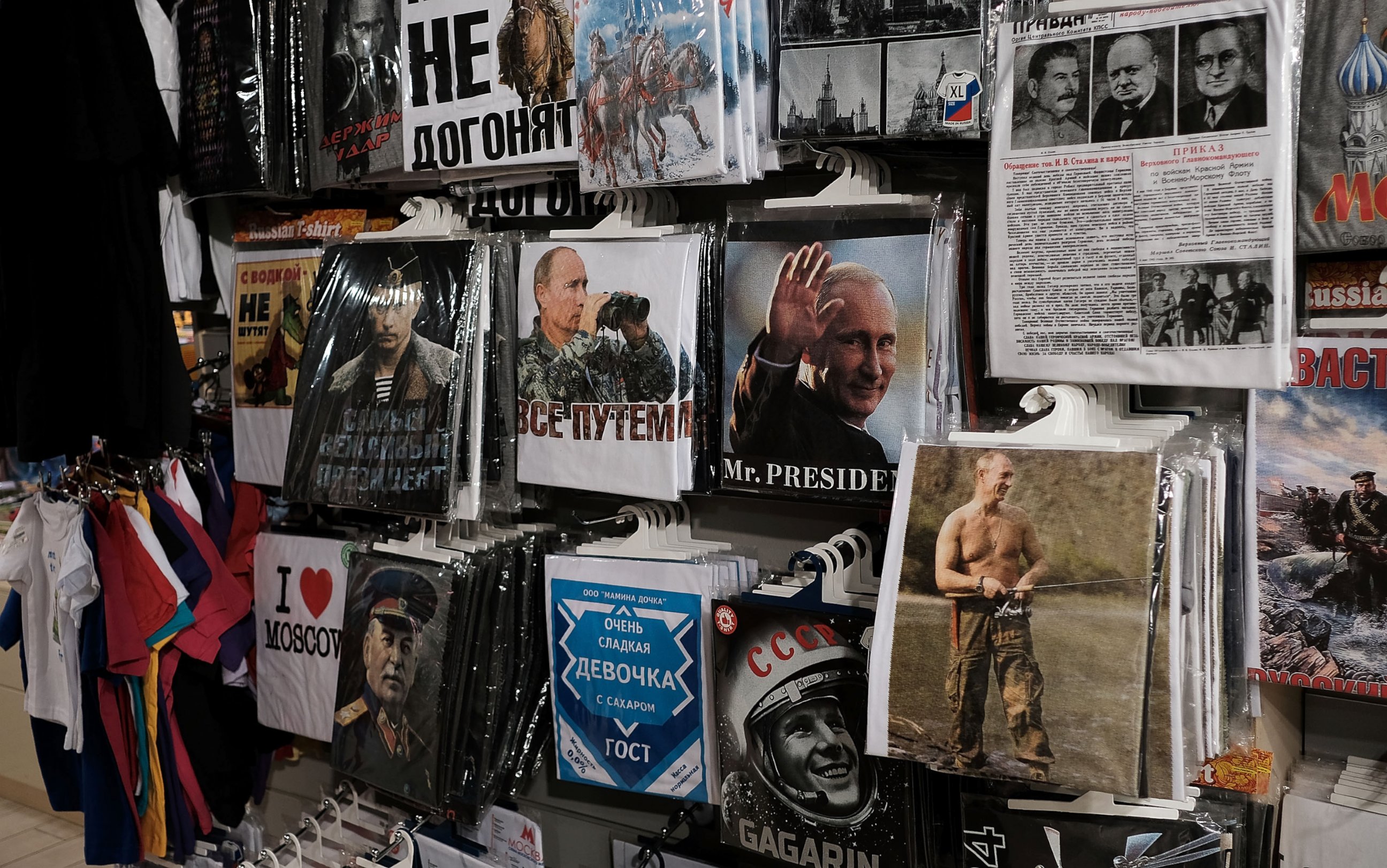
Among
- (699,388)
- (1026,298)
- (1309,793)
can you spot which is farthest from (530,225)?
Answer: (1309,793)

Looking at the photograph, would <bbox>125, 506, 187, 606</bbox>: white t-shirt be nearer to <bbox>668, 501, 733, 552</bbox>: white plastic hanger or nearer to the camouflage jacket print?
the camouflage jacket print

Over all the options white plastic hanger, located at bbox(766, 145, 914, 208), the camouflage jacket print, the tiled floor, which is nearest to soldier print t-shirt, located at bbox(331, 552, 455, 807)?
the camouflage jacket print

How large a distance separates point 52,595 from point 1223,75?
2.62m

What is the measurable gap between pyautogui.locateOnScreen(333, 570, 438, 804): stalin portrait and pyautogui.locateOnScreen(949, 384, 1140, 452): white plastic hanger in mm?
1129

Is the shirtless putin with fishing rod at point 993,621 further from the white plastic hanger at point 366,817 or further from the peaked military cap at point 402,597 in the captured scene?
the white plastic hanger at point 366,817

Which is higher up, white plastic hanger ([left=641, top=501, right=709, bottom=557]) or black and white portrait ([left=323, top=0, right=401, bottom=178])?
black and white portrait ([left=323, top=0, right=401, bottom=178])

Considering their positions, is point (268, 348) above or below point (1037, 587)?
above

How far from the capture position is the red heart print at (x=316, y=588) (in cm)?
240

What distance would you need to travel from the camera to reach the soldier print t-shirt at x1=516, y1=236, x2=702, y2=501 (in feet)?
5.91

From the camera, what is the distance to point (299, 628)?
8.06ft

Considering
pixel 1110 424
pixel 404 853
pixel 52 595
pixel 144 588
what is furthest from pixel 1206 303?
pixel 52 595

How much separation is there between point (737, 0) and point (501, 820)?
5.54 feet

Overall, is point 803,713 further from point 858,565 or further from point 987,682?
point 987,682

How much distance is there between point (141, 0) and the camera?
2.38 metres
